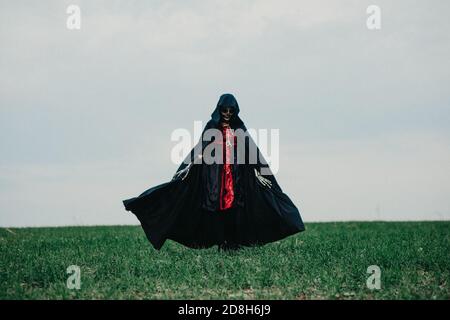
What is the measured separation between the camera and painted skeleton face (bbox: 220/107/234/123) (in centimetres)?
1185

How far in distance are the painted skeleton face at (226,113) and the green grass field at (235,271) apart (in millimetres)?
2901

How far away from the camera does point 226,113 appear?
1188 centimetres

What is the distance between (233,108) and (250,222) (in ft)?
8.38

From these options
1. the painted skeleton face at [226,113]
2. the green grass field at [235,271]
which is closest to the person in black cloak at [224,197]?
the painted skeleton face at [226,113]

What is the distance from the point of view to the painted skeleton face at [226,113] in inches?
467

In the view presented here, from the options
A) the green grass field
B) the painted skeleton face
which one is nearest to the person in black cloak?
the painted skeleton face

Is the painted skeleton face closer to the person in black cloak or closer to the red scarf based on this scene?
the person in black cloak

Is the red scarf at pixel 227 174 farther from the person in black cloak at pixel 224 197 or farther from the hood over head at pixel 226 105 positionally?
the hood over head at pixel 226 105
